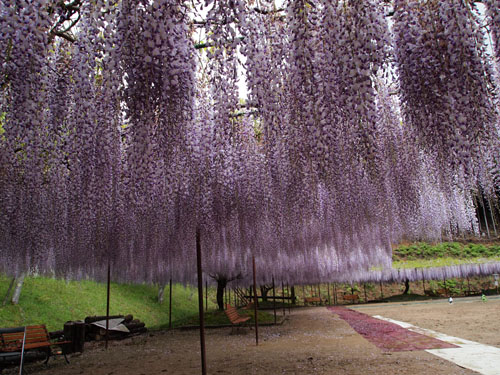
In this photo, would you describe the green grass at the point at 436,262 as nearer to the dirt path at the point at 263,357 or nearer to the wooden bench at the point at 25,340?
the dirt path at the point at 263,357

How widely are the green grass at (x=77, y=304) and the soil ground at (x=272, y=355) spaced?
157 inches

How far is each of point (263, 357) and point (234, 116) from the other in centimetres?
551

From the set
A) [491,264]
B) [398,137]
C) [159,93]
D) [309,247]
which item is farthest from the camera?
[491,264]

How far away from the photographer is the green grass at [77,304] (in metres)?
13.3

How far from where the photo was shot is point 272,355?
7211 millimetres

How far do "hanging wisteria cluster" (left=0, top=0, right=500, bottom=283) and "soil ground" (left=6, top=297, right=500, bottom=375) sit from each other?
8.59 ft

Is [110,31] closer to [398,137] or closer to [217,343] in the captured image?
[398,137]

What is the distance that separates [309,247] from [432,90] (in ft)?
29.3

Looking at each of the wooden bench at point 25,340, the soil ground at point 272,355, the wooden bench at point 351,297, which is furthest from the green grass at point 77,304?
the wooden bench at point 351,297

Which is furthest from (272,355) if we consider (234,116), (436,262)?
(436,262)

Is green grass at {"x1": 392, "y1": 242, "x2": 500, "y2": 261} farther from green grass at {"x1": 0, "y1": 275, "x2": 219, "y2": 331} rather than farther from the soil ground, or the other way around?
green grass at {"x1": 0, "y1": 275, "x2": 219, "y2": 331}

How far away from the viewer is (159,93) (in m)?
2.74

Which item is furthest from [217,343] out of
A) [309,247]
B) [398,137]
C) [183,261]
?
[398,137]

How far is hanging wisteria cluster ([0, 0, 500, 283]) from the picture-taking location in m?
2.60
